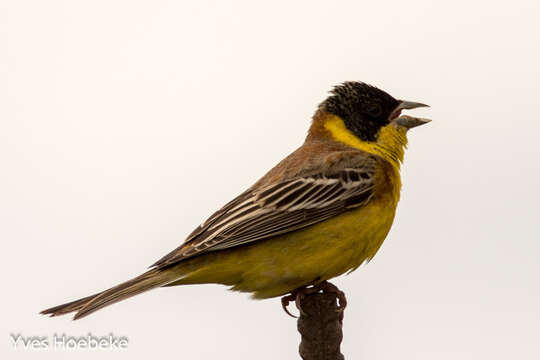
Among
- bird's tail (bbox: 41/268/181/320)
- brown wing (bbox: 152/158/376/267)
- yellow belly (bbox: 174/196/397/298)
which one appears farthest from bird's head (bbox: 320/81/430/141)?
bird's tail (bbox: 41/268/181/320)

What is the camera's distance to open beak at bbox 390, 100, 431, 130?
8.36 metres

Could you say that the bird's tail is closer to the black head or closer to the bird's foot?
the bird's foot

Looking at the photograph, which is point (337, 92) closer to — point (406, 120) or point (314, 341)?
point (406, 120)

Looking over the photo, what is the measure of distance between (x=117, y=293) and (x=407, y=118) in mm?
3483

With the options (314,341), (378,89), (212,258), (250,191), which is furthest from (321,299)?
(378,89)

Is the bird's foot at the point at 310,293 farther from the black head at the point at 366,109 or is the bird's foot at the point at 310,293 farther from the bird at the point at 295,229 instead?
the black head at the point at 366,109

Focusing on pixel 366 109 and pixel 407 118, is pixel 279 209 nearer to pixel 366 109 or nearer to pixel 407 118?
pixel 366 109

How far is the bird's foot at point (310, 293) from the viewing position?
6.83 metres

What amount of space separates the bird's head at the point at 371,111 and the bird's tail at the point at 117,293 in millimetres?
2605

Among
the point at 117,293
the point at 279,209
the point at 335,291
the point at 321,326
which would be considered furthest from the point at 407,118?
the point at 117,293

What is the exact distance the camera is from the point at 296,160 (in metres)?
8.07

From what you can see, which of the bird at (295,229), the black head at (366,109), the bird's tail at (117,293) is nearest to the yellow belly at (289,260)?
the bird at (295,229)

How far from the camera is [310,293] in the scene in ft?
23.0

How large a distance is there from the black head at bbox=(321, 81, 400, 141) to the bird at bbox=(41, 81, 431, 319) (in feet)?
0.38
